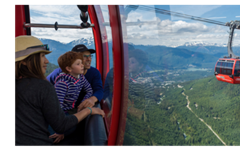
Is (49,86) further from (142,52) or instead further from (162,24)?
(162,24)

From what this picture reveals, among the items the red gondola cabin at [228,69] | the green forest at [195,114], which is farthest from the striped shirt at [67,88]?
the red gondola cabin at [228,69]

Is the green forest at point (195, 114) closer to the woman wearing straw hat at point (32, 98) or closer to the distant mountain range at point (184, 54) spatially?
the distant mountain range at point (184, 54)

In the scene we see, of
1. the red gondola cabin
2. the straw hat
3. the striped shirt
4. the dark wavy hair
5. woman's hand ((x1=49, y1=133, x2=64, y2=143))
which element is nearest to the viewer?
the red gondola cabin

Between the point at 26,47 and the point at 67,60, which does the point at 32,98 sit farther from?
the point at 67,60

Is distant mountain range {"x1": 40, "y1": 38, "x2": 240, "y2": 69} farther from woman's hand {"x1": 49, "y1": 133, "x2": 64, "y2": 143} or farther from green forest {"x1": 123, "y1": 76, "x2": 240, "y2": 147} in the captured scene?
woman's hand {"x1": 49, "y1": 133, "x2": 64, "y2": 143}

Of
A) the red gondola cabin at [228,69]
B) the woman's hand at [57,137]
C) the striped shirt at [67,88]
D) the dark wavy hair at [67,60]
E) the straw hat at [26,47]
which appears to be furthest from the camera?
the dark wavy hair at [67,60]

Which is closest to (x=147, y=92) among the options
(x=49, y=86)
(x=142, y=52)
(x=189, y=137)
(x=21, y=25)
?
(x=142, y=52)

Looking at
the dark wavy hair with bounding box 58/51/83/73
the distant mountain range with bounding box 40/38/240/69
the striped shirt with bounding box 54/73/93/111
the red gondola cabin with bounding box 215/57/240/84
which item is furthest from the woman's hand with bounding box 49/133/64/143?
the red gondola cabin with bounding box 215/57/240/84
